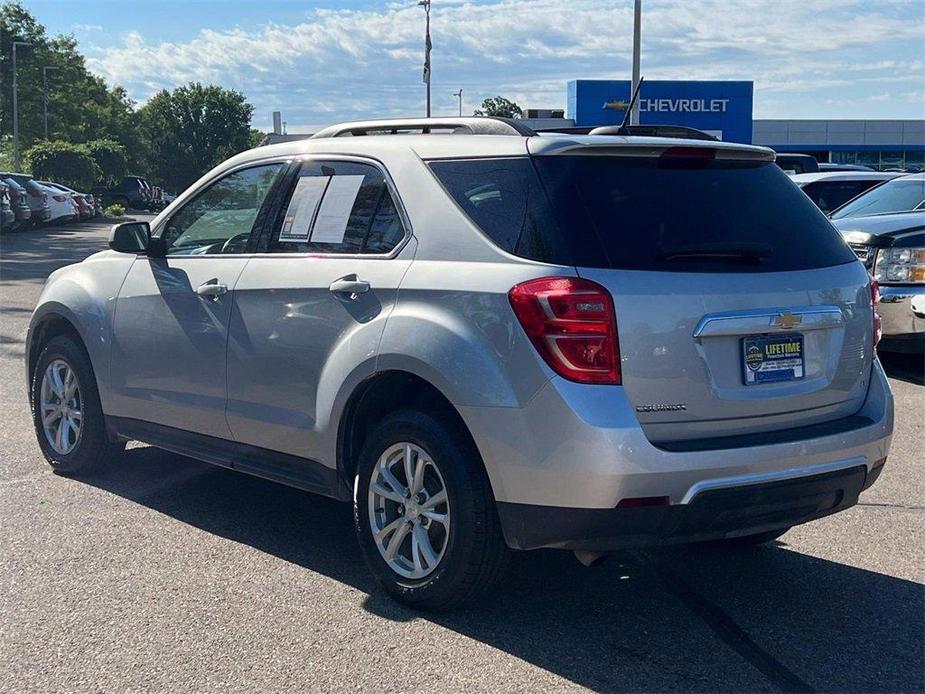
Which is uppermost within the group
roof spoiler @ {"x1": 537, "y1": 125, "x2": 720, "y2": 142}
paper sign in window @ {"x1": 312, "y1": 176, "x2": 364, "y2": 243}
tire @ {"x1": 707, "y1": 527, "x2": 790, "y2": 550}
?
roof spoiler @ {"x1": 537, "y1": 125, "x2": 720, "y2": 142}

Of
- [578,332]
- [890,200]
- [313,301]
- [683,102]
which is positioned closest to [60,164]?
[683,102]

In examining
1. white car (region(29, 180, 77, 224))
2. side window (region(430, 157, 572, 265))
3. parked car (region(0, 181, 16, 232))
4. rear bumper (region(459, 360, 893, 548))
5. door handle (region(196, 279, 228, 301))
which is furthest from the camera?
white car (region(29, 180, 77, 224))

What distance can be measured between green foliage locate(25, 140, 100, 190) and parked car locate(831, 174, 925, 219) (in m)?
46.4

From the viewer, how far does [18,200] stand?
95.3ft

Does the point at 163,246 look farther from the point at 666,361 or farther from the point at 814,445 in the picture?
the point at 814,445

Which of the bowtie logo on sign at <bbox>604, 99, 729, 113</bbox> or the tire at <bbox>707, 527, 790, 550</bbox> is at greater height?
the bowtie logo on sign at <bbox>604, 99, 729, 113</bbox>

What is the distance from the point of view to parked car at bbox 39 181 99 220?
119ft

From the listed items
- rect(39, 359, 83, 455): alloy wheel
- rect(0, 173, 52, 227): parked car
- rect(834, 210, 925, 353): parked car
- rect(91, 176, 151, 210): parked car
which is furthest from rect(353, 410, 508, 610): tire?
rect(91, 176, 151, 210): parked car

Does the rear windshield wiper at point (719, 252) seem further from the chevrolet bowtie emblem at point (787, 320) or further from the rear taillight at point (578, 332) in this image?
the rear taillight at point (578, 332)

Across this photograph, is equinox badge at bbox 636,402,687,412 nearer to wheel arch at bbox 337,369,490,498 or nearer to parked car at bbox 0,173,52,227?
wheel arch at bbox 337,369,490,498

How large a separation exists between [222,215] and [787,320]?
285 centimetres

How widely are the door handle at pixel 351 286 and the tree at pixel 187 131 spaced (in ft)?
287

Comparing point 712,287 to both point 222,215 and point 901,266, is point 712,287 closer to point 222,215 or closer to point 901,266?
point 222,215

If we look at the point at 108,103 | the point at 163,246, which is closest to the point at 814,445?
the point at 163,246
